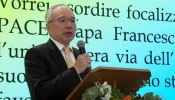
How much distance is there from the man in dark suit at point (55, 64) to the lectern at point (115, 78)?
16 cm

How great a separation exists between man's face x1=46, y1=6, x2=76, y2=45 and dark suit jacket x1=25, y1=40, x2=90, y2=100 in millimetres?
81

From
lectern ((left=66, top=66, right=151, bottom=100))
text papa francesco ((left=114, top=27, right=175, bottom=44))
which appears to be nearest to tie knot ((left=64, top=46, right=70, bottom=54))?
lectern ((left=66, top=66, right=151, bottom=100))

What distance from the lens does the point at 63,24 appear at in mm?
2385

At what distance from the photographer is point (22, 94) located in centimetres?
313

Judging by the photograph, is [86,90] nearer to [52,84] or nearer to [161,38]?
[52,84]

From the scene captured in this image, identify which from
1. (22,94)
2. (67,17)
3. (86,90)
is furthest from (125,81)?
(22,94)

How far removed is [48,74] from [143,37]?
60.6 inches

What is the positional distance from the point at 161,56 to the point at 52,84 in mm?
1735

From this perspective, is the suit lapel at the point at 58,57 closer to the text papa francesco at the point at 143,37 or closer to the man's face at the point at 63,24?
the man's face at the point at 63,24

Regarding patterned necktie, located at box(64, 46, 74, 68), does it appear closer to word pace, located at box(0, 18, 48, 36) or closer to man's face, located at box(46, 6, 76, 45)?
man's face, located at box(46, 6, 76, 45)

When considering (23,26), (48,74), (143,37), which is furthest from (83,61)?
(143,37)

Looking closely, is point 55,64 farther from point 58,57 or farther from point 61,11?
point 61,11

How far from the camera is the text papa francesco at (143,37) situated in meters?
3.51

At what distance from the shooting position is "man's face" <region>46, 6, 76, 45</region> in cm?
239
